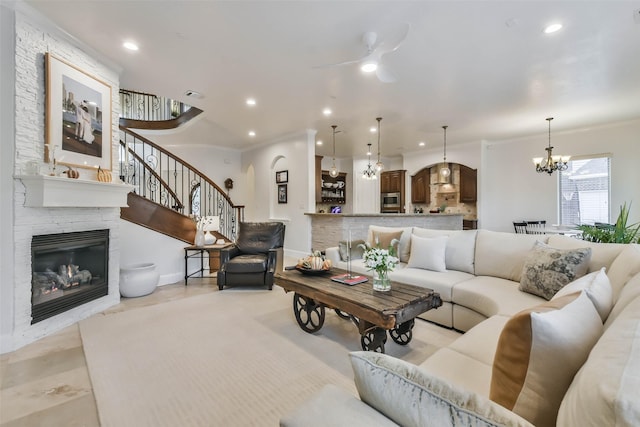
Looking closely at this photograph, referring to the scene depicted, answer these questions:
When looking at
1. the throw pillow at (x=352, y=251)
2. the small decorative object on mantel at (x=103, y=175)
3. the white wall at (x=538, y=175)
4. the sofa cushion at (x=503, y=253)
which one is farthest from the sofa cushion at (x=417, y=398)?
the white wall at (x=538, y=175)

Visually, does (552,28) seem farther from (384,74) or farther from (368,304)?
(368,304)

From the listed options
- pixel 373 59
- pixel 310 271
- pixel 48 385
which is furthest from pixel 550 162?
pixel 48 385

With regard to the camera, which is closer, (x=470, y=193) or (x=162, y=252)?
(x=162, y=252)

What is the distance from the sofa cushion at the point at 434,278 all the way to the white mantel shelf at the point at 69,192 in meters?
3.36

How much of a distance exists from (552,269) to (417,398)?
229 centimetres

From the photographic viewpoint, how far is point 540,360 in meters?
0.87

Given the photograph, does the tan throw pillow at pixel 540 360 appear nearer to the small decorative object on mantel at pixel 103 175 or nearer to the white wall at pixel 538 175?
the small decorative object on mantel at pixel 103 175

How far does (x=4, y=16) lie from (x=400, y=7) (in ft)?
11.2

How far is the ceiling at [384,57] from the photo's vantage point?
253cm

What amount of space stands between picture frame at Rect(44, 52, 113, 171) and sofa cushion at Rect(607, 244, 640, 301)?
Answer: 4.58m

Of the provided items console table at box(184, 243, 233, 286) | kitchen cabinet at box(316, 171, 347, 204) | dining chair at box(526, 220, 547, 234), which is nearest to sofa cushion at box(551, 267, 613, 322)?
console table at box(184, 243, 233, 286)

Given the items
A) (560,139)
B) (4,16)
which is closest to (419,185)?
(560,139)

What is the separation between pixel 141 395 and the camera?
1877 mm

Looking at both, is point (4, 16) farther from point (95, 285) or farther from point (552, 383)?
point (552, 383)
